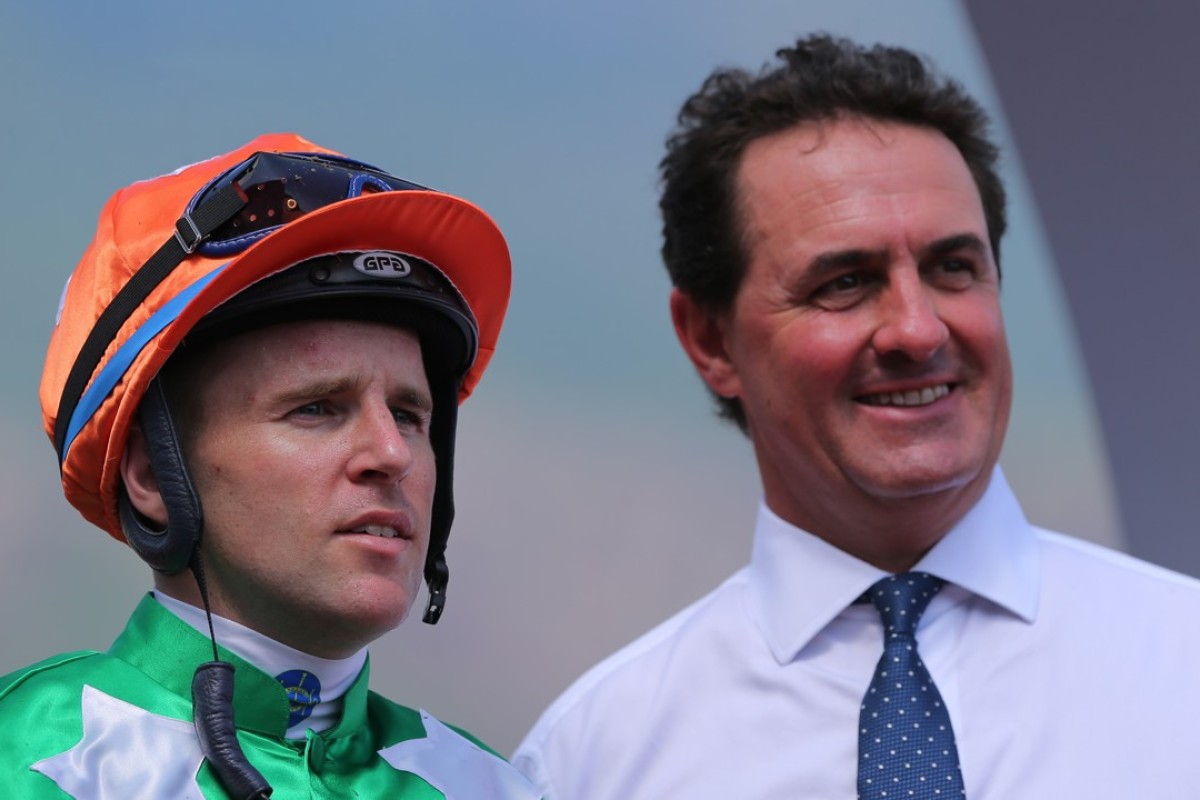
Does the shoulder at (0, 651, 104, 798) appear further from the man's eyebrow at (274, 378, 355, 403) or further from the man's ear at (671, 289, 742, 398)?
the man's ear at (671, 289, 742, 398)

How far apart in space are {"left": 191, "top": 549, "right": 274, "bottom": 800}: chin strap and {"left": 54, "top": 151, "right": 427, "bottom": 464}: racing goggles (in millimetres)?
364

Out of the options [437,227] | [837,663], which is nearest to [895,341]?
[837,663]

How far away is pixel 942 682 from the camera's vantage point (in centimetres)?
247

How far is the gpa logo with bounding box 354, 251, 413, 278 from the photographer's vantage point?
6.65ft

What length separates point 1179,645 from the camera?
8.07 feet

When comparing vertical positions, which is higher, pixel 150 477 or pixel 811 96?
pixel 811 96

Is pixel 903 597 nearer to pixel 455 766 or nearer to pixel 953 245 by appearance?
pixel 953 245

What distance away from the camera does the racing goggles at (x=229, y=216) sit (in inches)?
76.7

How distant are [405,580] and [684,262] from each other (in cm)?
121

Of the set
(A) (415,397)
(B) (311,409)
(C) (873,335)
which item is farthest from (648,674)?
(B) (311,409)

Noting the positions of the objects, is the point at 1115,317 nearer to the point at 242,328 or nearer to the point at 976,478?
the point at 976,478

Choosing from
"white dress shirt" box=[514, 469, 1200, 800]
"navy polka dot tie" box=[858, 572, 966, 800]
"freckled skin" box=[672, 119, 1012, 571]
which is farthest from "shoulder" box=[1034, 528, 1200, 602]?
"navy polka dot tie" box=[858, 572, 966, 800]

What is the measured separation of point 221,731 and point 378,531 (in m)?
0.32

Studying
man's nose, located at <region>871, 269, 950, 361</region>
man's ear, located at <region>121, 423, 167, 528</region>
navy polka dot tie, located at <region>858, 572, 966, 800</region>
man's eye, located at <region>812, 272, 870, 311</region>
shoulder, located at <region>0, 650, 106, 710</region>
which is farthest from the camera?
man's eye, located at <region>812, 272, 870, 311</region>
